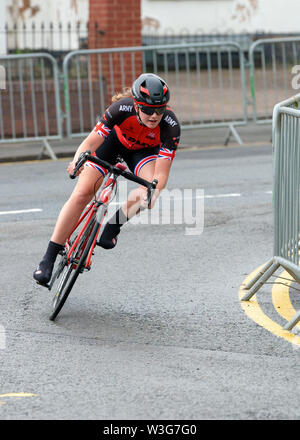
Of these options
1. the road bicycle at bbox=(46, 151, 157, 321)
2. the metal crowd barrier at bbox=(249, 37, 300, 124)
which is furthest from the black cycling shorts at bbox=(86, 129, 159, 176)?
the metal crowd barrier at bbox=(249, 37, 300, 124)

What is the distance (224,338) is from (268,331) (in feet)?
1.13

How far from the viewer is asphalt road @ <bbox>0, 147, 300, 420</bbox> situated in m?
4.90

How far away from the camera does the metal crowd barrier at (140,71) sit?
1456 centimetres

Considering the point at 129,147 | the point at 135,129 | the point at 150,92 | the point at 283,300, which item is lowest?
the point at 283,300

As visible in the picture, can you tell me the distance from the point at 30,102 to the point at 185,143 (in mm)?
2617

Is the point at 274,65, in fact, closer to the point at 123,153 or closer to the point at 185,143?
the point at 185,143

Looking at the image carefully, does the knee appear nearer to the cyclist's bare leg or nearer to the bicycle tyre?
the cyclist's bare leg

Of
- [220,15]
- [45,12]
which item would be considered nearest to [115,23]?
[45,12]

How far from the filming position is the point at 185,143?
15250mm

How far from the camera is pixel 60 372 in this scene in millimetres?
5375

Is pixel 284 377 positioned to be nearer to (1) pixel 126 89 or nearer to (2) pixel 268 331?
(2) pixel 268 331

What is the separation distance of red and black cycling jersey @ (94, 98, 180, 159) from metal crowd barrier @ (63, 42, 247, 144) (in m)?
7.62

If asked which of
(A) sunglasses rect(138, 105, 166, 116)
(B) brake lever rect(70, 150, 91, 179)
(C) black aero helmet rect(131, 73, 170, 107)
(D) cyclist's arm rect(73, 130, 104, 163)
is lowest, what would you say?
(B) brake lever rect(70, 150, 91, 179)

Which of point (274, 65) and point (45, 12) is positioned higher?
point (45, 12)
